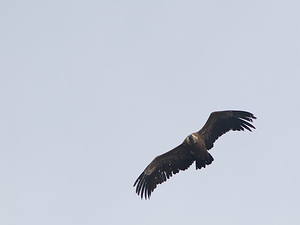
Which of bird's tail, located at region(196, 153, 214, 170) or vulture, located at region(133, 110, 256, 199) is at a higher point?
vulture, located at region(133, 110, 256, 199)

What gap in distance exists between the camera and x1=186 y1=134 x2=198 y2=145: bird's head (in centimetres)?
2172

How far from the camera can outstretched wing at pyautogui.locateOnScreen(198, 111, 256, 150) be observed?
873 inches

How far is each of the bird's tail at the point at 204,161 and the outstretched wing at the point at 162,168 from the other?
1.51 ft

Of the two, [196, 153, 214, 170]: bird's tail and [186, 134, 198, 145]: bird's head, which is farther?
[196, 153, 214, 170]: bird's tail

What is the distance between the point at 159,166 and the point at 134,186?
60.0 inches

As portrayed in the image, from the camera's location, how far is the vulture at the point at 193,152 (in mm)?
21969

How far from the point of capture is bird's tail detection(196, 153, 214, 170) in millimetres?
21922

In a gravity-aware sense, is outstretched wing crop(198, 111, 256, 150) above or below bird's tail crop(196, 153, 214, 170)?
above

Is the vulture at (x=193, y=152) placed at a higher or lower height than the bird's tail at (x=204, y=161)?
higher

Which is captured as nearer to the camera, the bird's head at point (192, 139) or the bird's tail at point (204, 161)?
the bird's head at point (192, 139)

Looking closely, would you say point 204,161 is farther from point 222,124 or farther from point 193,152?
point 222,124

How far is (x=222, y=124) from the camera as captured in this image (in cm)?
2242

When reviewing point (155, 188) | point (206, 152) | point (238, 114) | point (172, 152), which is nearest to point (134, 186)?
point (155, 188)

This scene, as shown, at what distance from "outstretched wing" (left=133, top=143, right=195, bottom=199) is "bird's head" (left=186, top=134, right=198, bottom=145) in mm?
695
